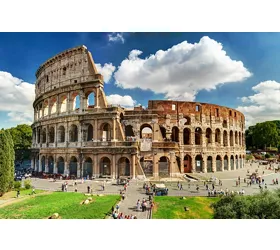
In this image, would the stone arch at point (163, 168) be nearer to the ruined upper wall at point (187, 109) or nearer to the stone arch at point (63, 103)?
the ruined upper wall at point (187, 109)

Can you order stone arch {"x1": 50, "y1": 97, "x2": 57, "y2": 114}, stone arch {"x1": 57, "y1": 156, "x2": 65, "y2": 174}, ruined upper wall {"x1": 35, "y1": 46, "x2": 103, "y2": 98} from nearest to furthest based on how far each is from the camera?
1. ruined upper wall {"x1": 35, "y1": 46, "x2": 103, "y2": 98}
2. stone arch {"x1": 57, "y1": 156, "x2": 65, "y2": 174}
3. stone arch {"x1": 50, "y1": 97, "x2": 57, "y2": 114}

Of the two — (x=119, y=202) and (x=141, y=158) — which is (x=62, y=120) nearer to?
(x=141, y=158)

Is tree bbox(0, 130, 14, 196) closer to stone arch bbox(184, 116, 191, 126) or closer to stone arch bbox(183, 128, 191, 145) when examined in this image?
stone arch bbox(184, 116, 191, 126)

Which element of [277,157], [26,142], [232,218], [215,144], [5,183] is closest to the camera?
[232,218]

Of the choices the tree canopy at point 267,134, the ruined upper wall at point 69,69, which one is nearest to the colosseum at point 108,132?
the ruined upper wall at point 69,69

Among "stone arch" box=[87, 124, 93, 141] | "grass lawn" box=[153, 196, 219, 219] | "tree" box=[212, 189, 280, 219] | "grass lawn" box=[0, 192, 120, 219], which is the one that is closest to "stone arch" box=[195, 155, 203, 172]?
"grass lawn" box=[153, 196, 219, 219]

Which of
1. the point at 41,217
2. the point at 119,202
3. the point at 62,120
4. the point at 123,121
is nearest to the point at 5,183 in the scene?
the point at 41,217

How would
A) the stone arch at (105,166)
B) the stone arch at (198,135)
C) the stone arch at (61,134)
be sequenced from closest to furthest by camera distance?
the stone arch at (105,166)
the stone arch at (61,134)
the stone arch at (198,135)
